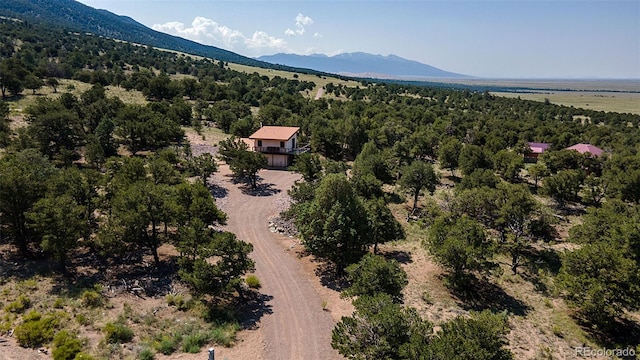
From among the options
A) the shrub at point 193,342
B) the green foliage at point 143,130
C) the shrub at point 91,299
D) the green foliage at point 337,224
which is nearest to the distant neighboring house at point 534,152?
the green foliage at point 337,224

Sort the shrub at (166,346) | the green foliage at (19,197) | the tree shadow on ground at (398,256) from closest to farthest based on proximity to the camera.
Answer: the shrub at (166,346) < the green foliage at (19,197) < the tree shadow on ground at (398,256)

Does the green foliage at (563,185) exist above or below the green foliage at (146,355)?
above

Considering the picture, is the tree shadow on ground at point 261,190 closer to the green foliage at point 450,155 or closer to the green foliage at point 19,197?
the green foliage at point 19,197

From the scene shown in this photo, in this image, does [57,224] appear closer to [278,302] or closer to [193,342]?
[193,342]

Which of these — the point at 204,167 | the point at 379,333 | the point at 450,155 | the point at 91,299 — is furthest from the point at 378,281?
the point at 450,155

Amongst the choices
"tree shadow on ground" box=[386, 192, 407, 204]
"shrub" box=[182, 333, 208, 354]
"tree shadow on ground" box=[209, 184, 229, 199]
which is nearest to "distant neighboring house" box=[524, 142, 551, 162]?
"tree shadow on ground" box=[386, 192, 407, 204]

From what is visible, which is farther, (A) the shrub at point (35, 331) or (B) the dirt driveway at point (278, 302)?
(B) the dirt driveway at point (278, 302)

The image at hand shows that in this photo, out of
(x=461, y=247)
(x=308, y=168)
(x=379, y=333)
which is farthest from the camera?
(x=308, y=168)
